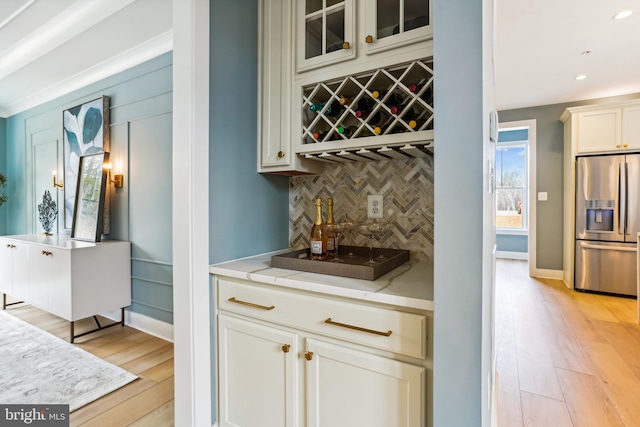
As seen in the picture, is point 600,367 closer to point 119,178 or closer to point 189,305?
point 189,305

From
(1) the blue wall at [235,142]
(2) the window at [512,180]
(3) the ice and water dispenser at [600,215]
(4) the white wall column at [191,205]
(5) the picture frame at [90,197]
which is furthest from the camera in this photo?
(2) the window at [512,180]

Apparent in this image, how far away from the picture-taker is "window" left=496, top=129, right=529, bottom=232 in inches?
259

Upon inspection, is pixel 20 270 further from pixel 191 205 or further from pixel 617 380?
pixel 617 380

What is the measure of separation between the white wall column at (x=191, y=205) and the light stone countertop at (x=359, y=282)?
0.13 meters

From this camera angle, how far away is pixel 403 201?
5.42ft

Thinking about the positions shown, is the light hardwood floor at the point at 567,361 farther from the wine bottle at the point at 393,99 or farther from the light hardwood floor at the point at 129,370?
the light hardwood floor at the point at 129,370

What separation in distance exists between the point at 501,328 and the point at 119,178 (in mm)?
3830

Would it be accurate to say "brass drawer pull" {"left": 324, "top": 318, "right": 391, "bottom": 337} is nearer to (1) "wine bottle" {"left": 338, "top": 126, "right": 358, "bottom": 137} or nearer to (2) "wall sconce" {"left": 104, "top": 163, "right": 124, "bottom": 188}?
(1) "wine bottle" {"left": 338, "top": 126, "right": 358, "bottom": 137}

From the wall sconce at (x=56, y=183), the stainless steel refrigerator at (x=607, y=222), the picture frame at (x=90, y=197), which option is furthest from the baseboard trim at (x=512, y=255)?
the wall sconce at (x=56, y=183)

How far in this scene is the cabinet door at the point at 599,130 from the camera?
404 centimetres

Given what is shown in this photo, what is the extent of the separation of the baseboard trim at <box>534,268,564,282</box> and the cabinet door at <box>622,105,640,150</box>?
1.94 metres

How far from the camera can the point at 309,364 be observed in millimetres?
1242

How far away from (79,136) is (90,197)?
78cm

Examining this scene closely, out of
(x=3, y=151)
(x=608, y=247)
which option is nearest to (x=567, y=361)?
(x=608, y=247)
